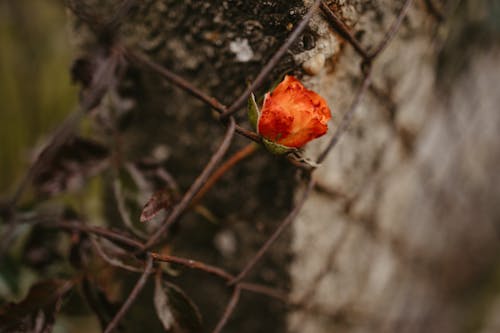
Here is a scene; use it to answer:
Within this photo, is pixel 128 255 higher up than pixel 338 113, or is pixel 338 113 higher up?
pixel 338 113

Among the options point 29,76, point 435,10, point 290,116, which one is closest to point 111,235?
point 290,116

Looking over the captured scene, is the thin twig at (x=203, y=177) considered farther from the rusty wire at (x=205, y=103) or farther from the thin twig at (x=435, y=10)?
the thin twig at (x=435, y=10)

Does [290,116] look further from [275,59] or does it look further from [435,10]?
[435,10]

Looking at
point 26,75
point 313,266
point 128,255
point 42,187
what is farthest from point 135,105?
point 26,75

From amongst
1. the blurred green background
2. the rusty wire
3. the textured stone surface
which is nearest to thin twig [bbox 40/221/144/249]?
the rusty wire

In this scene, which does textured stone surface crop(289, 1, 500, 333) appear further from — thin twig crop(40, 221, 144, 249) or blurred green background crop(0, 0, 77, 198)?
blurred green background crop(0, 0, 77, 198)

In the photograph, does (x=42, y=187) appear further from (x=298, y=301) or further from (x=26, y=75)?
(x=26, y=75)
